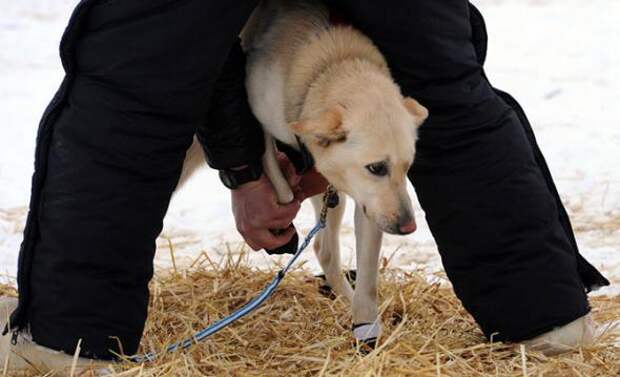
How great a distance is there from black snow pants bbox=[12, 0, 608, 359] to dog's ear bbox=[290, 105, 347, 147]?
255mm

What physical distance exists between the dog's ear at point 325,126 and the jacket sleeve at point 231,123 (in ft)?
0.88

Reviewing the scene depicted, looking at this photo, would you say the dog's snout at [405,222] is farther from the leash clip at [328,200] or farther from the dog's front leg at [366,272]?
the leash clip at [328,200]

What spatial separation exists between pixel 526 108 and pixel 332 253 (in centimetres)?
371

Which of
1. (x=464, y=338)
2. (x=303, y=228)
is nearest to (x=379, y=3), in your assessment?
(x=464, y=338)

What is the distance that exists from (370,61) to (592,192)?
2.83 m

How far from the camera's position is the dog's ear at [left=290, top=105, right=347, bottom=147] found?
10.2 ft

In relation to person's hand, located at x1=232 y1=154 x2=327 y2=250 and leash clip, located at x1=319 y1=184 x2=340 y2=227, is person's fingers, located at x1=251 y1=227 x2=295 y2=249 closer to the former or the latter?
person's hand, located at x1=232 y1=154 x2=327 y2=250

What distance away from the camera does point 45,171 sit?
300cm

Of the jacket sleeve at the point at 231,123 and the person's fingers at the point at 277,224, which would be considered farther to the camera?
the person's fingers at the point at 277,224

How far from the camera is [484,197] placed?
Result: 10.6ft

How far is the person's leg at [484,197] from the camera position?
125 inches

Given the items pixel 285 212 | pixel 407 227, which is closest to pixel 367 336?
pixel 407 227

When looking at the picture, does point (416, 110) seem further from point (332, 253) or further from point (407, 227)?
point (332, 253)

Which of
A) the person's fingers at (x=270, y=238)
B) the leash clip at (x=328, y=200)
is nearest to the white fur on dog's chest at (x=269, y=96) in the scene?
the leash clip at (x=328, y=200)
